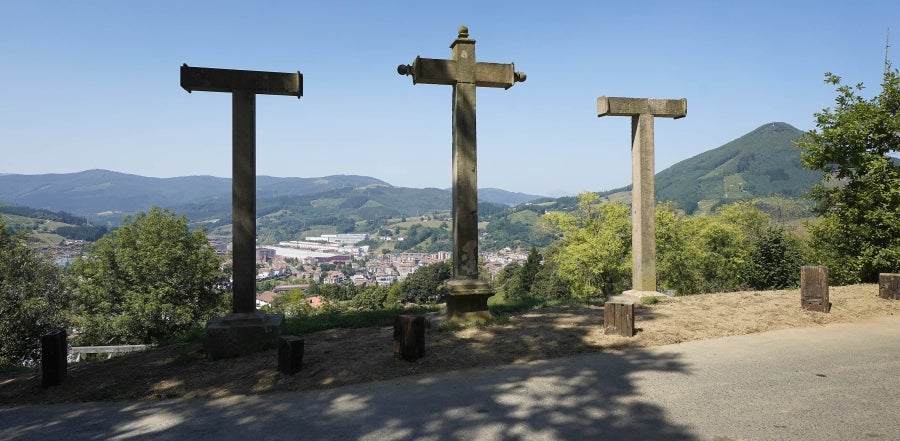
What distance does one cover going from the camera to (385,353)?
6457 millimetres

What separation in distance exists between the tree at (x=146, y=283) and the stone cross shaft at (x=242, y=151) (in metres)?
20.1

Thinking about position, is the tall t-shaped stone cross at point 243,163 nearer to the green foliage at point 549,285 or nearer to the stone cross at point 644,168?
the stone cross at point 644,168

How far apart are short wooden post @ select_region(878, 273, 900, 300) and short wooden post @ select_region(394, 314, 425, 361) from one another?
9569 millimetres

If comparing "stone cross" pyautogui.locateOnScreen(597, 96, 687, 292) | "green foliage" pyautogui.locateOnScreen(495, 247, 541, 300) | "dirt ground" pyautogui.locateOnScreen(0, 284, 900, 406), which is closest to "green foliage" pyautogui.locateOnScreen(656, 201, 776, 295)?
"green foliage" pyautogui.locateOnScreen(495, 247, 541, 300)

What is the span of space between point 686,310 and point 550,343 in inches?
141

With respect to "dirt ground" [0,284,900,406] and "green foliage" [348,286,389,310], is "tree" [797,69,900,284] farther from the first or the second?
"green foliage" [348,286,389,310]

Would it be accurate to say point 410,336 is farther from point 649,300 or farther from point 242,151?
point 649,300

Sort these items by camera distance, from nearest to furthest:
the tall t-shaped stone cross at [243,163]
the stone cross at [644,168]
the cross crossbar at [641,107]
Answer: the tall t-shaped stone cross at [243,163], the cross crossbar at [641,107], the stone cross at [644,168]

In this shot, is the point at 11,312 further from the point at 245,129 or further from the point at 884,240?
the point at 884,240

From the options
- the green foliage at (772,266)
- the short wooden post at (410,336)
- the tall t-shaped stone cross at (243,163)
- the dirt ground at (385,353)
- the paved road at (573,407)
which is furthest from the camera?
the green foliage at (772,266)

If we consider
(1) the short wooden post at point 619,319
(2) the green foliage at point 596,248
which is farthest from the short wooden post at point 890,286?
(2) the green foliage at point 596,248

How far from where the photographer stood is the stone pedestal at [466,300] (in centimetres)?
784

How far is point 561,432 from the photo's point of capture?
3.93m

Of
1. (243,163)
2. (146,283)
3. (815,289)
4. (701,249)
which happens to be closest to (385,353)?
(243,163)
